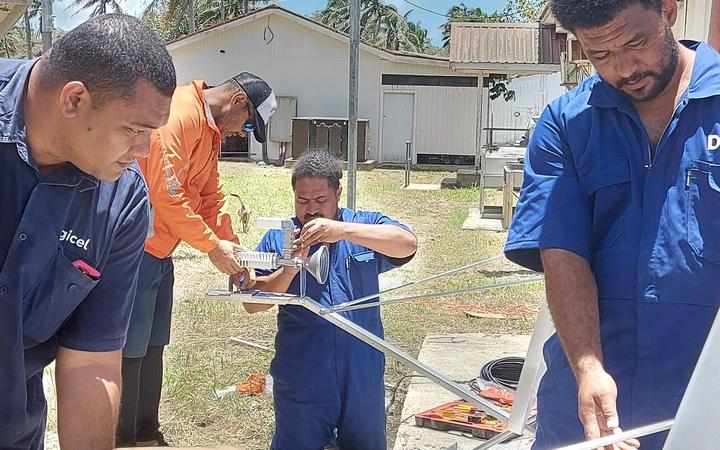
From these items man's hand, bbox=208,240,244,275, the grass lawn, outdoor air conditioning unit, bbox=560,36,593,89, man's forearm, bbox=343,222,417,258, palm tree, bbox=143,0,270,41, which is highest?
palm tree, bbox=143,0,270,41

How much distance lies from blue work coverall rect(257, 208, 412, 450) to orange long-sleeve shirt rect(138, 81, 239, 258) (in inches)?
24.1

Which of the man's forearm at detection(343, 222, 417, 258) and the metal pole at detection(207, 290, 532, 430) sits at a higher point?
the man's forearm at detection(343, 222, 417, 258)

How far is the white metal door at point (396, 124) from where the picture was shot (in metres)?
22.5

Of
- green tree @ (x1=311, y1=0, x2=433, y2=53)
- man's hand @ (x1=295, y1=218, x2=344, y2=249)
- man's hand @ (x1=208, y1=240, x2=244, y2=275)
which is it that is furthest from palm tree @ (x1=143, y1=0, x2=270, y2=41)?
man's hand @ (x1=295, y1=218, x2=344, y2=249)

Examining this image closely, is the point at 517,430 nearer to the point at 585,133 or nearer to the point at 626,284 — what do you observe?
the point at 626,284

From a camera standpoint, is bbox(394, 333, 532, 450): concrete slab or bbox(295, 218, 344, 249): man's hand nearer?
bbox(295, 218, 344, 249): man's hand

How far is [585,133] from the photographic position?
193 cm

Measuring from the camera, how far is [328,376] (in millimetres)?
2994

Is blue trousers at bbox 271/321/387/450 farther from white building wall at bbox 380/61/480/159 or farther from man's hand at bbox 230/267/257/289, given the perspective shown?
white building wall at bbox 380/61/480/159

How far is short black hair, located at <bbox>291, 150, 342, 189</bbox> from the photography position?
323cm

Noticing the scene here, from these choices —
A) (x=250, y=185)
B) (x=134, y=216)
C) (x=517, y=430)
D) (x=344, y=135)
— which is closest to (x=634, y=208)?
(x=517, y=430)

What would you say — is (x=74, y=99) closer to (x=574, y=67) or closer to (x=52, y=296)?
(x=52, y=296)

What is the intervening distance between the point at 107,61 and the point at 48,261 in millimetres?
450

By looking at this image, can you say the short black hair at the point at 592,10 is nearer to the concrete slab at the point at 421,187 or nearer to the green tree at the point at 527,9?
the concrete slab at the point at 421,187
